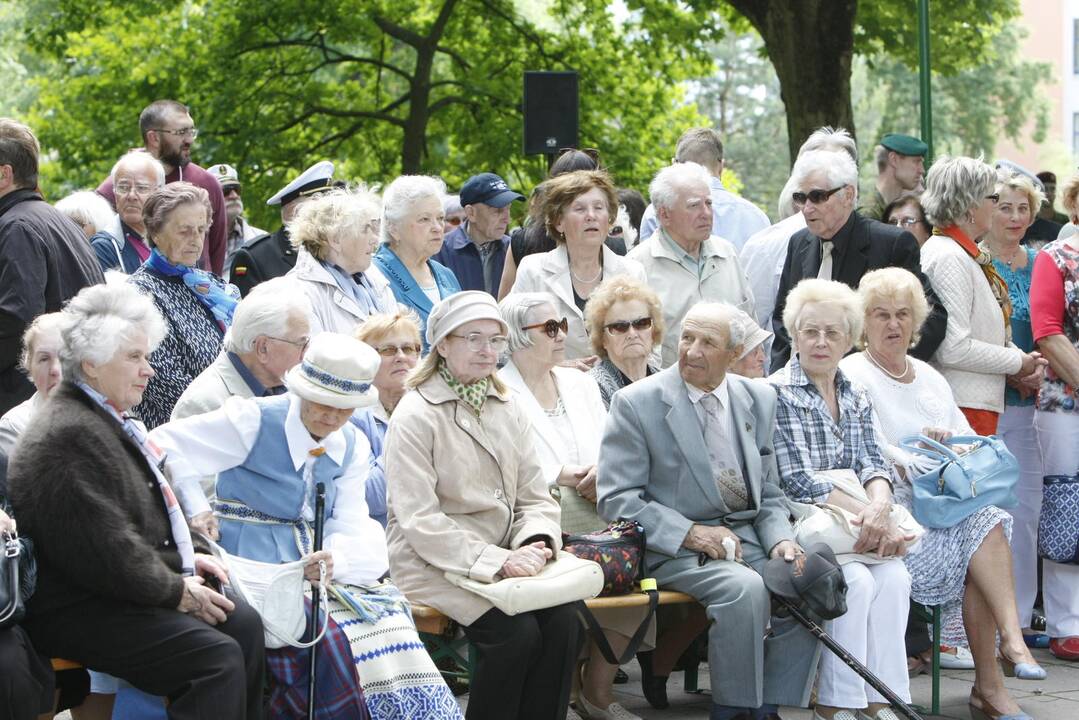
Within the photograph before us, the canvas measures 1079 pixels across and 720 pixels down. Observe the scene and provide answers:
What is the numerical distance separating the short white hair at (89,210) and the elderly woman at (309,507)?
327 cm

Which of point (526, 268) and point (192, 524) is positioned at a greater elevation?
point (526, 268)

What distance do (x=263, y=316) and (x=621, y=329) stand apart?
6.05ft

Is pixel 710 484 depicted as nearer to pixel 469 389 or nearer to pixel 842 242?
pixel 469 389

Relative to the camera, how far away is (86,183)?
65.6ft

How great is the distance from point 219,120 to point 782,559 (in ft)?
49.9

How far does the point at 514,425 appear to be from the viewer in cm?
581

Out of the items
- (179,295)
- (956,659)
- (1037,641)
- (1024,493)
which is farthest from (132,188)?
(1037,641)

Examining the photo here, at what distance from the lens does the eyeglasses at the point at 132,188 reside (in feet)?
25.0

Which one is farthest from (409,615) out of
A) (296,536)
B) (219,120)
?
(219,120)

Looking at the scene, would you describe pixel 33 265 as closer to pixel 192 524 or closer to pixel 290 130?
pixel 192 524

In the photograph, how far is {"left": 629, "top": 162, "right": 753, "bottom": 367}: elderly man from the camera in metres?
7.51

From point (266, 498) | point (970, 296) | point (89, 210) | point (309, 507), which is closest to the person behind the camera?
point (266, 498)

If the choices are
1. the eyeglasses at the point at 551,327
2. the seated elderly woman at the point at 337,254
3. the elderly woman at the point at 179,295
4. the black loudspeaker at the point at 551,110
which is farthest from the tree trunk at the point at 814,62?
the elderly woman at the point at 179,295

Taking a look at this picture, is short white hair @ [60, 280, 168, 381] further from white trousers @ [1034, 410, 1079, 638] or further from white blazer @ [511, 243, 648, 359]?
white trousers @ [1034, 410, 1079, 638]
